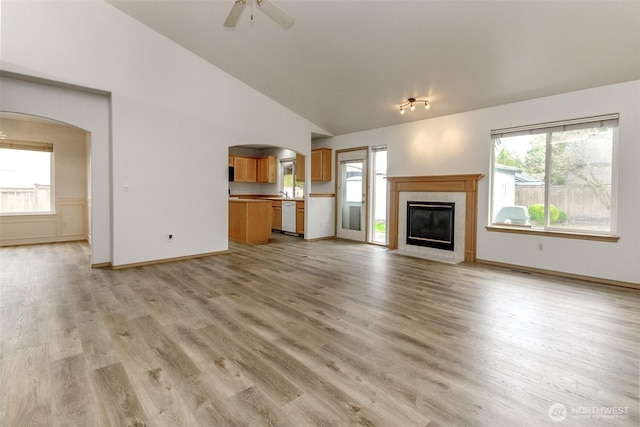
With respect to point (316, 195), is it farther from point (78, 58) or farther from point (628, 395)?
point (628, 395)

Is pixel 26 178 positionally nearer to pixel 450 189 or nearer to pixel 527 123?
pixel 450 189

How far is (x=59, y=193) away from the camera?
664 centimetres

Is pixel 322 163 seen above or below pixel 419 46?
below

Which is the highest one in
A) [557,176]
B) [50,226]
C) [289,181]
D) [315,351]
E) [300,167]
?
[300,167]

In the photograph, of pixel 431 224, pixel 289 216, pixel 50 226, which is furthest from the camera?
pixel 289 216

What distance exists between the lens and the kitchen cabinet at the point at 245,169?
919 centimetres

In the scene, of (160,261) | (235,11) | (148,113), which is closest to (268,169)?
(148,113)

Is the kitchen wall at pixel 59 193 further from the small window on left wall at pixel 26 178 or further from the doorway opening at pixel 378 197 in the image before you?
the doorway opening at pixel 378 197

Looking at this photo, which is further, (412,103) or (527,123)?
(412,103)

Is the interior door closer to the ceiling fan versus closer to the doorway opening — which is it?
the doorway opening

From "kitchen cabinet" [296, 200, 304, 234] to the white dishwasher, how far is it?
13 cm

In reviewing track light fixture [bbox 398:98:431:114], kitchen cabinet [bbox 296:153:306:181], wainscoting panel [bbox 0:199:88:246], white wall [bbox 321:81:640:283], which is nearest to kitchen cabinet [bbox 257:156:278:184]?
kitchen cabinet [bbox 296:153:306:181]

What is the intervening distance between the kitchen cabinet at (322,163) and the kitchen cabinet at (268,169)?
192cm

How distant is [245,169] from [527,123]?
287 inches
